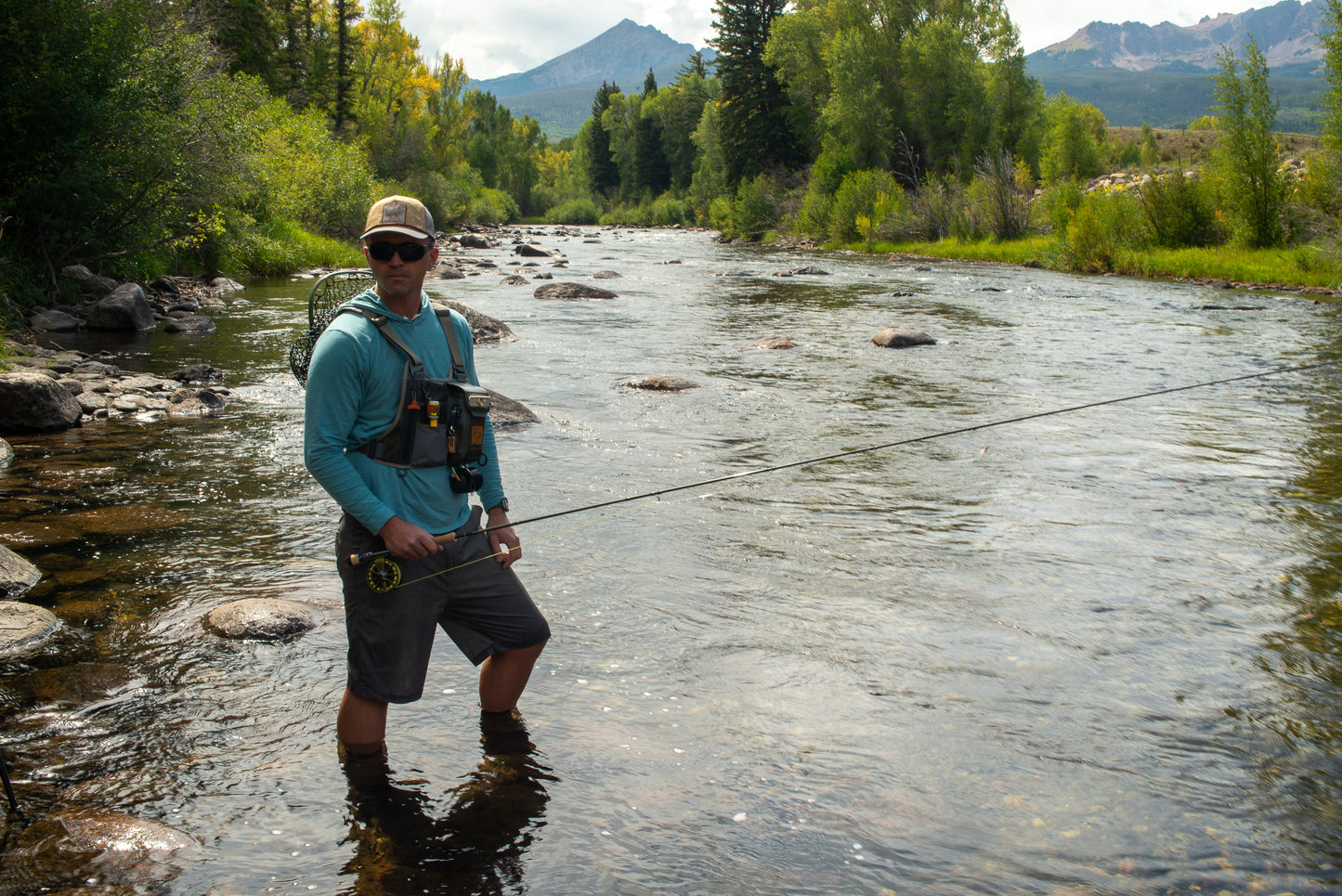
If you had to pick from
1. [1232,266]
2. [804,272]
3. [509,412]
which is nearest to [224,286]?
[509,412]

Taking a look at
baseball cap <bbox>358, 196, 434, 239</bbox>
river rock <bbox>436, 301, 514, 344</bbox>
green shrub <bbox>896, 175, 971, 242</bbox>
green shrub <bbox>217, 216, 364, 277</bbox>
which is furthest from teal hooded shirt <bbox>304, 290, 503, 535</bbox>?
green shrub <bbox>896, 175, 971, 242</bbox>

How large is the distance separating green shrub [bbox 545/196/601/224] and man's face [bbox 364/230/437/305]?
3822 inches

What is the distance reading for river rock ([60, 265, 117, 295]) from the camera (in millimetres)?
15781

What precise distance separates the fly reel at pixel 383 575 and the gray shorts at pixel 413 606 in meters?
0.03

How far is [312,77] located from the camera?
4862cm

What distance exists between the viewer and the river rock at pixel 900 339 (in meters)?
15.0

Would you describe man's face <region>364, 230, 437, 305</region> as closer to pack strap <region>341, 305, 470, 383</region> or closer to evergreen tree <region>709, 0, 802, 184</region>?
pack strap <region>341, 305, 470, 383</region>

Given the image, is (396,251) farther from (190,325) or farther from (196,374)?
(190,325)

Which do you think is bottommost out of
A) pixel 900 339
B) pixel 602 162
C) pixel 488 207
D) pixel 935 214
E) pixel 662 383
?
pixel 662 383

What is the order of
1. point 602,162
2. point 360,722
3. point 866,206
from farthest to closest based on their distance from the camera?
point 602,162
point 866,206
point 360,722

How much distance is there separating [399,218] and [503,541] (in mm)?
1147

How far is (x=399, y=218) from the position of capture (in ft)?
9.89

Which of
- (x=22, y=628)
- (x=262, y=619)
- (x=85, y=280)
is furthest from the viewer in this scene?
(x=85, y=280)

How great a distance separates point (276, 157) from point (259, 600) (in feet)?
83.8
